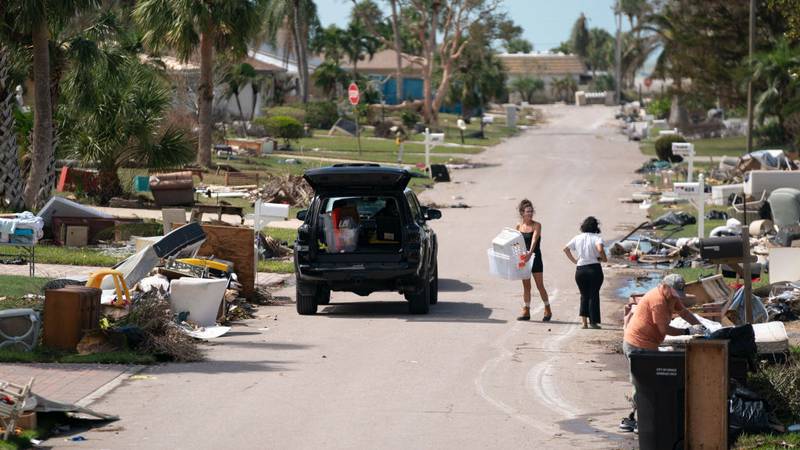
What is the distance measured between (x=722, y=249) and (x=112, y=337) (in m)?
6.32

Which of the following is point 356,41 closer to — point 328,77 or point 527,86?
point 328,77

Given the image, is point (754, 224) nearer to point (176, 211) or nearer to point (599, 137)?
point (176, 211)

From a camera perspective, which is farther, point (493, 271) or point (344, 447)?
point (493, 271)

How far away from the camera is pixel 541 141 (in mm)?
69250

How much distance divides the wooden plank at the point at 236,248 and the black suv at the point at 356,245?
1066 mm

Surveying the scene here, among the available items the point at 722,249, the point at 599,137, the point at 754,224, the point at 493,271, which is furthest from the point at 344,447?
the point at 599,137

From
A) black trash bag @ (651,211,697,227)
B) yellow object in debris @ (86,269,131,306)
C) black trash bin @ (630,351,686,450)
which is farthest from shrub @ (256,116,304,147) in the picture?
black trash bin @ (630,351,686,450)

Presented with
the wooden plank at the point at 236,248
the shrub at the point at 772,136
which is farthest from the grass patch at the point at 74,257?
the shrub at the point at 772,136

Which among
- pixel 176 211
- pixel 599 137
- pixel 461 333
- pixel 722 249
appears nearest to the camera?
pixel 722 249

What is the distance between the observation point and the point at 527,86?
5325 inches

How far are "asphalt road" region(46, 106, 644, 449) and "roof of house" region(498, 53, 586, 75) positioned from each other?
410 ft

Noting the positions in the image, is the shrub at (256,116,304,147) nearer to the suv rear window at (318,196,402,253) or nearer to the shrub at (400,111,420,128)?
the shrub at (400,111,420,128)

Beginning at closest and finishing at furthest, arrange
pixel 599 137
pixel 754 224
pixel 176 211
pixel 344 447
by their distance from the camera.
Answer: pixel 344 447
pixel 176 211
pixel 754 224
pixel 599 137

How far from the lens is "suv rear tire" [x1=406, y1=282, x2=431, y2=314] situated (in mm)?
17219
